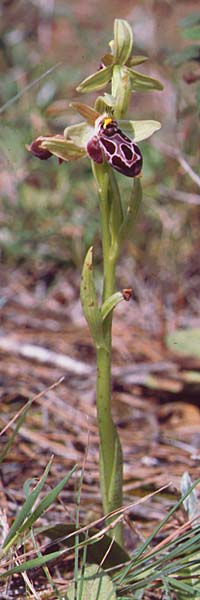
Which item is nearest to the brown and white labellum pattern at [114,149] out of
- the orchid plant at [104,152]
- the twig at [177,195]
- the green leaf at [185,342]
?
the orchid plant at [104,152]

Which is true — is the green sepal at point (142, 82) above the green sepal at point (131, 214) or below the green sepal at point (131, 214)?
above

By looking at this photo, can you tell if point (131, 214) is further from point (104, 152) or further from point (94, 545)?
point (94, 545)

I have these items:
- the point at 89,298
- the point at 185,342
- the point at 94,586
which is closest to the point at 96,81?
the point at 89,298

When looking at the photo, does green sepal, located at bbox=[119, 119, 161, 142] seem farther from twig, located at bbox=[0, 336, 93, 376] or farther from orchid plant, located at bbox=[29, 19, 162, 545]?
twig, located at bbox=[0, 336, 93, 376]

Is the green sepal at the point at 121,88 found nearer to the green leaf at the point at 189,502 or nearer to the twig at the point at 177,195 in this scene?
the green leaf at the point at 189,502

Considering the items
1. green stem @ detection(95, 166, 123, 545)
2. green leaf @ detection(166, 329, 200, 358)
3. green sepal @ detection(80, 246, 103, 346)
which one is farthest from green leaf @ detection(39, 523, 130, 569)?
green leaf @ detection(166, 329, 200, 358)

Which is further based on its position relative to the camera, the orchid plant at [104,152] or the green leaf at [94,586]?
the orchid plant at [104,152]

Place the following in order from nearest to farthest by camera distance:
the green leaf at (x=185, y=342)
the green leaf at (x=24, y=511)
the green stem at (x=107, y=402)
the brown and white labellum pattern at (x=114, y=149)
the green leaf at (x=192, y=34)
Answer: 1. the green leaf at (x=24, y=511)
2. the brown and white labellum pattern at (x=114, y=149)
3. the green stem at (x=107, y=402)
4. the green leaf at (x=192, y=34)
5. the green leaf at (x=185, y=342)
